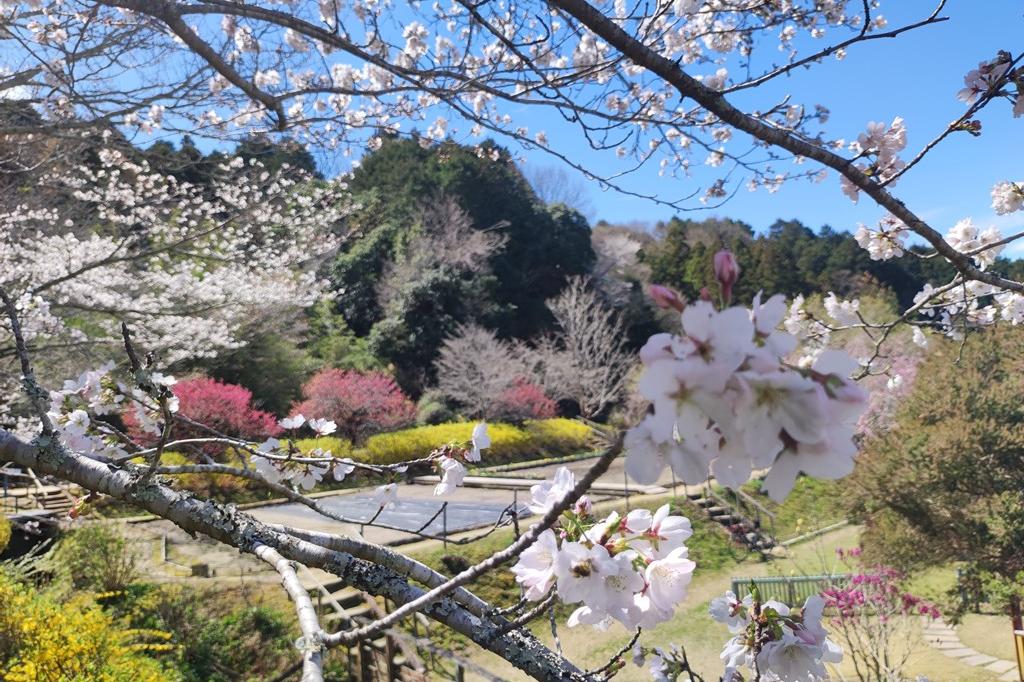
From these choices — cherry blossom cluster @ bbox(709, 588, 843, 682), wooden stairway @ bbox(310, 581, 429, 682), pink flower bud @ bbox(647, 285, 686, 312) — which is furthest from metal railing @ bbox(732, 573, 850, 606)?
pink flower bud @ bbox(647, 285, 686, 312)

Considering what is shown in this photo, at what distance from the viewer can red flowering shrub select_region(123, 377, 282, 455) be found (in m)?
10.2

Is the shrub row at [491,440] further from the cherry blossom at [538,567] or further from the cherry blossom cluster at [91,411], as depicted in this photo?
the cherry blossom at [538,567]

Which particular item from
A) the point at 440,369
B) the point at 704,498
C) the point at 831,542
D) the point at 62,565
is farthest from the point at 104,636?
the point at 440,369

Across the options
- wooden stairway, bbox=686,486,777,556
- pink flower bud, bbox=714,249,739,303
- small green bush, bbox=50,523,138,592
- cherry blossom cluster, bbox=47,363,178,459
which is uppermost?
pink flower bud, bbox=714,249,739,303

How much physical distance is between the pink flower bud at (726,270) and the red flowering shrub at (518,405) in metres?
15.7

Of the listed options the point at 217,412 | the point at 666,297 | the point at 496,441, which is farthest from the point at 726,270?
the point at 496,441

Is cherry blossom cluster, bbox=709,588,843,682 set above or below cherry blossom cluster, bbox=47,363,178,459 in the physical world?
below

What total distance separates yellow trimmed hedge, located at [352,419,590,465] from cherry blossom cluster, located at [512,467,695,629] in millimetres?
10789

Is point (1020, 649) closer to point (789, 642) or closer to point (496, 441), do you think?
point (789, 642)

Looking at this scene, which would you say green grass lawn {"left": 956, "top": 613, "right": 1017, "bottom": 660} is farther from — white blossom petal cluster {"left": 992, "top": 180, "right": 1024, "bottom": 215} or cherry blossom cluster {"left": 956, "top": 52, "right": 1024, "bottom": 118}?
cherry blossom cluster {"left": 956, "top": 52, "right": 1024, "bottom": 118}

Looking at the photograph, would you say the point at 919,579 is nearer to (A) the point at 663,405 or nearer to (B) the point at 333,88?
(B) the point at 333,88

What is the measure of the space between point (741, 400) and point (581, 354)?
62.2 feet

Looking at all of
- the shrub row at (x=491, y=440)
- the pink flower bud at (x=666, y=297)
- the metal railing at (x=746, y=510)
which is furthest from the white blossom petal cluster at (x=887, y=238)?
the metal railing at (x=746, y=510)

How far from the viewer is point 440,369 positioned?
17.2 m
